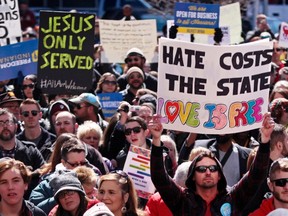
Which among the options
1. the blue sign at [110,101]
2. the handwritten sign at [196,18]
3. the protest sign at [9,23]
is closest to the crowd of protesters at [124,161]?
the blue sign at [110,101]

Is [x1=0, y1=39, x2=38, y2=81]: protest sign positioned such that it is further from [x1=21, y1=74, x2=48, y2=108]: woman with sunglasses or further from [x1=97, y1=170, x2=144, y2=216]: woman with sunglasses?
[x1=97, y1=170, x2=144, y2=216]: woman with sunglasses

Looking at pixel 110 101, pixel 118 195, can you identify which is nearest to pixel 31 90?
pixel 110 101

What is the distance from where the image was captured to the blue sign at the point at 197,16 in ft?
51.2

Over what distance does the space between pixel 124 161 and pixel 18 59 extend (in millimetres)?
4050

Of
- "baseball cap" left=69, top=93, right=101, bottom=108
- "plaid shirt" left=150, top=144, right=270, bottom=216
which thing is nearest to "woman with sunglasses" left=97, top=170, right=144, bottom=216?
"plaid shirt" left=150, top=144, right=270, bottom=216

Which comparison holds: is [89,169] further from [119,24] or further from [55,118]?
[119,24]

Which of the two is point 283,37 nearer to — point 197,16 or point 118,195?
point 197,16

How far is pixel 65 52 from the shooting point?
13695 mm

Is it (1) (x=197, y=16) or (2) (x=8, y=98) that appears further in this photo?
(1) (x=197, y=16)

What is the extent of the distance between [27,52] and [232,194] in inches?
259

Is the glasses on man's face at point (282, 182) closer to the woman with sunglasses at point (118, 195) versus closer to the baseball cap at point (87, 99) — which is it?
the woman with sunglasses at point (118, 195)

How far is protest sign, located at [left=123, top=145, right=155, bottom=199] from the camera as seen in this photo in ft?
32.7

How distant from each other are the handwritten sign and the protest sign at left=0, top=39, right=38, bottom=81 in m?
1.99

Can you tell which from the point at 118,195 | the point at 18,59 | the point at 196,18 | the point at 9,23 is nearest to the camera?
the point at 118,195
